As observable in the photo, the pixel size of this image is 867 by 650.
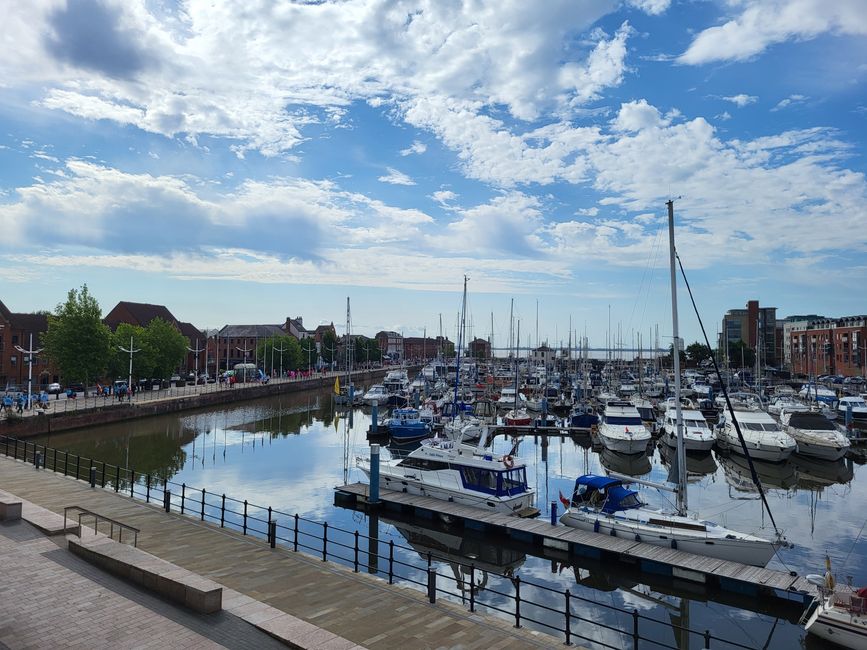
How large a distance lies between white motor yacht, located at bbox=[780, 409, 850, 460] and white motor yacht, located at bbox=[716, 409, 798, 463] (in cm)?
104

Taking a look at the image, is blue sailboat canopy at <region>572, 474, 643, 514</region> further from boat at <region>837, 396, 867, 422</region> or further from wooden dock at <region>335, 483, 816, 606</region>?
boat at <region>837, 396, 867, 422</region>

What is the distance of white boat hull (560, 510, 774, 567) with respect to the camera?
19.9 m

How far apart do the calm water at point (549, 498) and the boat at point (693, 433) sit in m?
1.22

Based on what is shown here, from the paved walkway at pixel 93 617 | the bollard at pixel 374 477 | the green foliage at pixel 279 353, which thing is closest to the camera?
the paved walkway at pixel 93 617

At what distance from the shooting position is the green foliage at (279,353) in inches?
4705

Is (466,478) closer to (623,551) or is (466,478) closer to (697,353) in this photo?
(623,551)

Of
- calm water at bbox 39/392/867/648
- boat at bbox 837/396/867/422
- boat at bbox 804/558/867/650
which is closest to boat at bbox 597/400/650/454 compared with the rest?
calm water at bbox 39/392/867/648

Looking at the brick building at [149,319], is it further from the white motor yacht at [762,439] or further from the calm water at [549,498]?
the white motor yacht at [762,439]

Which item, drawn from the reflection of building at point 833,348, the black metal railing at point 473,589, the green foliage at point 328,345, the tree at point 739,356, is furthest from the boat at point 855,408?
the green foliage at point 328,345

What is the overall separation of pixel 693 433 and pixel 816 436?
7.60 metres

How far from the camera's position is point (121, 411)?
56.5 m

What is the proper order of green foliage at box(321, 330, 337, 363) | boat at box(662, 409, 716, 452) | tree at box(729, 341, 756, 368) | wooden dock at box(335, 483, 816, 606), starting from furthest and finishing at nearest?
green foliage at box(321, 330, 337, 363) → tree at box(729, 341, 756, 368) → boat at box(662, 409, 716, 452) → wooden dock at box(335, 483, 816, 606)

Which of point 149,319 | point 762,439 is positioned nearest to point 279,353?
point 149,319

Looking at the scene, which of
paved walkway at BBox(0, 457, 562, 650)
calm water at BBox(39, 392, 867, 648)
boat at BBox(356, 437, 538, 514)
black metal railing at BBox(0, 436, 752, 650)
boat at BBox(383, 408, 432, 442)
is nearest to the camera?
paved walkway at BBox(0, 457, 562, 650)
